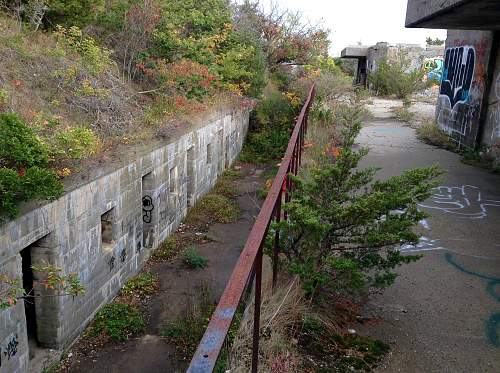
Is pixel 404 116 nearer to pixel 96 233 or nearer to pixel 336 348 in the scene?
pixel 96 233

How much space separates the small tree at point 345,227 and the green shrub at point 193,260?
6.18m

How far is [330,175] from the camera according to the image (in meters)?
3.92

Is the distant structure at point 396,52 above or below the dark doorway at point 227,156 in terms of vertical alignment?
above

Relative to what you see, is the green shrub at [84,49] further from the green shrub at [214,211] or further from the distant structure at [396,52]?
the distant structure at [396,52]

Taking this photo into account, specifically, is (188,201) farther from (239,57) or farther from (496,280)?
(496,280)

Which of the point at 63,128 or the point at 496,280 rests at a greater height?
the point at 63,128

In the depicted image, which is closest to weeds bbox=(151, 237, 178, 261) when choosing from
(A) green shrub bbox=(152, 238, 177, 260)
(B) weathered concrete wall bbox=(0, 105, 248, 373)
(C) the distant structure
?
(A) green shrub bbox=(152, 238, 177, 260)

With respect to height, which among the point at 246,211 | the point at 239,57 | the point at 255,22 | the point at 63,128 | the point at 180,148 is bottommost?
the point at 246,211

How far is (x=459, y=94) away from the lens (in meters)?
12.7

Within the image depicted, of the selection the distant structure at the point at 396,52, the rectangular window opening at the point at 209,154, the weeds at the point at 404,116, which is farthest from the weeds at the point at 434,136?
the distant structure at the point at 396,52

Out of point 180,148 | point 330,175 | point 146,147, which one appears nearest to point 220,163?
point 180,148

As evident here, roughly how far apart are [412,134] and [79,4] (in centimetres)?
897

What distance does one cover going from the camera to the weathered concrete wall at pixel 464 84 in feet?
36.9

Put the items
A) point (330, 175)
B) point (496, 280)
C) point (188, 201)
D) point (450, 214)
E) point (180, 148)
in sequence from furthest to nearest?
1. point (188, 201)
2. point (180, 148)
3. point (450, 214)
4. point (496, 280)
5. point (330, 175)
